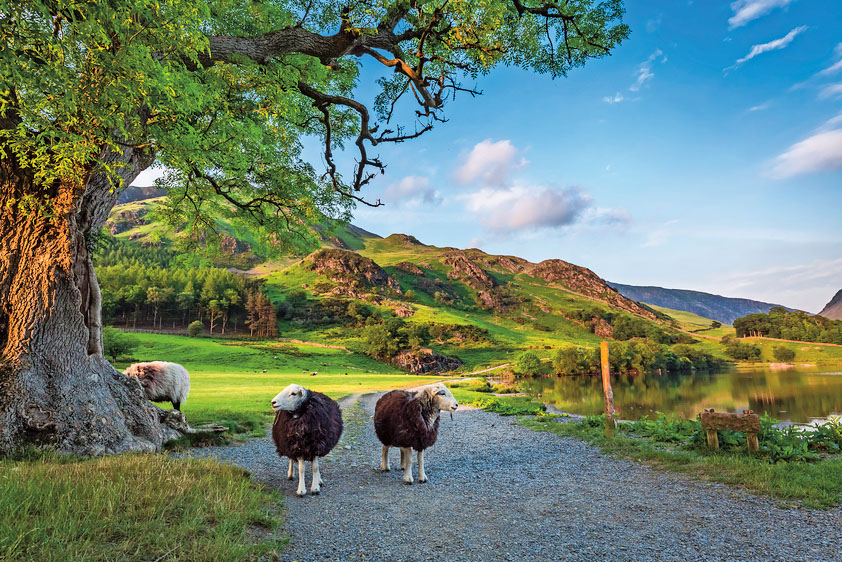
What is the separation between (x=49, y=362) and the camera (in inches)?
343

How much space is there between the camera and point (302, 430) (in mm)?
7188

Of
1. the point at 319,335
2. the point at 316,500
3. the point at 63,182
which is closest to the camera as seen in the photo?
the point at 316,500

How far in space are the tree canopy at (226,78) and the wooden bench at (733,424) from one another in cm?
1018

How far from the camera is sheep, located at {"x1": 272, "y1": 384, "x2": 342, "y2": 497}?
283 inches

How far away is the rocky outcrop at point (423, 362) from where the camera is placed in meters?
85.8

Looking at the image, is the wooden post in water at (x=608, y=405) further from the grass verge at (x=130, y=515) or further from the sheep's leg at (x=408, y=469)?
the grass verge at (x=130, y=515)

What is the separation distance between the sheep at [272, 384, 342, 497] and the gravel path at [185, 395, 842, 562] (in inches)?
24.9

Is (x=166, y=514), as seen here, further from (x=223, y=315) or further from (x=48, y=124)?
(x=223, y=315)

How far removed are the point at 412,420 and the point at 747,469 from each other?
696 centimetres

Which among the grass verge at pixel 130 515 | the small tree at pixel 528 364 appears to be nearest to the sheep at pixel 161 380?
the grass verge at pixel 130 515

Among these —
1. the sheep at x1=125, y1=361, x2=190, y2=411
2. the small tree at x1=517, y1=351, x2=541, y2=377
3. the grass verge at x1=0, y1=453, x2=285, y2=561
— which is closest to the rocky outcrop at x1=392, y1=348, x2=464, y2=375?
the small tree at x1=517, y1=351, x2=541, y2=377

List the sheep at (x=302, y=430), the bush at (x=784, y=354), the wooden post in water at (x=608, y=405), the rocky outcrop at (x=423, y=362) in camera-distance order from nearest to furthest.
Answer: the sheep at (x=302, y=430) < the wooden post in water at (x=608, y=405) < the rocky outcrop at (x=423, y=362) < the bush at (x=784, y=354)

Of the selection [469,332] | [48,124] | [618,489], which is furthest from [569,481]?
[469,332]

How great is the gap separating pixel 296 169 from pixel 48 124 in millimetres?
8576
